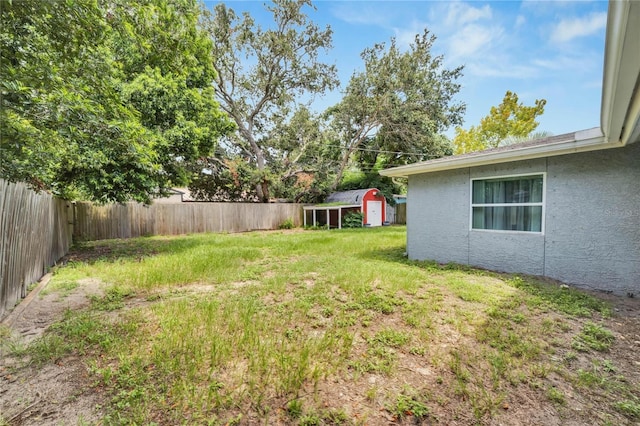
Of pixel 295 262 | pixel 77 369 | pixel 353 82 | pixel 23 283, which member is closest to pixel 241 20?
pixel 353 82

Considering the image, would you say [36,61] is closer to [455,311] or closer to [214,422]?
[214,422]

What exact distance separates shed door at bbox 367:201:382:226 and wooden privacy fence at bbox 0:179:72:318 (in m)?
15.0

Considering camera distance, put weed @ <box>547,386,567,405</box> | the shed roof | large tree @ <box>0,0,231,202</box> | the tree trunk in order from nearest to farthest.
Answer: weed @ <box>547,386,567,405</box>, large tree @ <box>0,0,231,202</box>, the tree trunk, the shed roof

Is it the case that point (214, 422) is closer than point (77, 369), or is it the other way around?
point (214, 422)

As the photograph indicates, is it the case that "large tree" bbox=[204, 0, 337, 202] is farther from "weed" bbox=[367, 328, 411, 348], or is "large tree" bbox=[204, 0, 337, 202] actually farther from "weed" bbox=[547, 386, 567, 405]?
"weed" bbox=[547, 386, 567, 405]

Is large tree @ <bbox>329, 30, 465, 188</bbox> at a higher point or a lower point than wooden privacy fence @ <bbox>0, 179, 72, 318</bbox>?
higher

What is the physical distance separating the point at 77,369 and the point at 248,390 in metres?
1.57

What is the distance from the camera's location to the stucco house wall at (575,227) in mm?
4102

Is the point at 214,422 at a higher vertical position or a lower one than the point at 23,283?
lower

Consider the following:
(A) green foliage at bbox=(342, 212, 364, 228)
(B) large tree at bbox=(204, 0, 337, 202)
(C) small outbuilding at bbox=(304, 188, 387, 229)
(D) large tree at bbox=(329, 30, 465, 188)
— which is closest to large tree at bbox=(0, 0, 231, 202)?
(B) large tree at bbox=(204, 0, 337, 202)

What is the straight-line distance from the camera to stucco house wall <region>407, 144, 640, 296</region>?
4.10 m

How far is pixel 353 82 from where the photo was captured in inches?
670

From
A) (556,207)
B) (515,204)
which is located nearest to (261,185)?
(515,204)

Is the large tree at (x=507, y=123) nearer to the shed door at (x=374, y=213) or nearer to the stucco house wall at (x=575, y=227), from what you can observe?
the shed door at (x=374, y=213)
